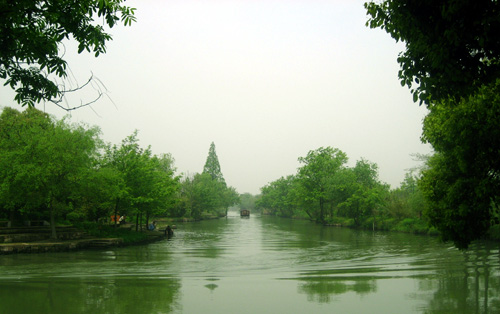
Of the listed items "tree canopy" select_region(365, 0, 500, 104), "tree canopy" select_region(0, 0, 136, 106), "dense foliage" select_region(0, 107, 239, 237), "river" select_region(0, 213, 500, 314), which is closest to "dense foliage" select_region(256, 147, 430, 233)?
"river" select_region(0, 213, 500, 314)

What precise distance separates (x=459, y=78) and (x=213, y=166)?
353 ft

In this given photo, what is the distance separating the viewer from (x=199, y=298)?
1017cm

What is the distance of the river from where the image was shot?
9219 mm

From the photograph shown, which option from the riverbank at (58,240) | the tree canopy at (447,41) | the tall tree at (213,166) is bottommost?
the riverbank at (58,240)

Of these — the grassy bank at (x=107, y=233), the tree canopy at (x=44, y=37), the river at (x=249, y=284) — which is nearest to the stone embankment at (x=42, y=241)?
the grassy bank at (x=107, y=233)

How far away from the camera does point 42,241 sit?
22.6 meters

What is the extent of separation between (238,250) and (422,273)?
13.0 metres

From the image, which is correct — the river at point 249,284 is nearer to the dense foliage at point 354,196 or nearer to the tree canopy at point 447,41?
the tree canopy at point 447,41

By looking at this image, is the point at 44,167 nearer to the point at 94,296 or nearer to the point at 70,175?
the point at 70,175

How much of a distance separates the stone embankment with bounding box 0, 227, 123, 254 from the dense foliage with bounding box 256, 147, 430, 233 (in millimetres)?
27419

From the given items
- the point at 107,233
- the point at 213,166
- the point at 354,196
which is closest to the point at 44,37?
the point at 107,233

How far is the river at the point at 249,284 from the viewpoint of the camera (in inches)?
363

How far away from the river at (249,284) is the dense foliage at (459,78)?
2.25 m

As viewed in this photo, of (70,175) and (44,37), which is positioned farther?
(70,175)
